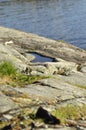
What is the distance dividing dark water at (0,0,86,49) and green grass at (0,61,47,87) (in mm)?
25190

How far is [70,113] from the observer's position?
12.6 m

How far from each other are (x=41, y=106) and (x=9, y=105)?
3.62ft

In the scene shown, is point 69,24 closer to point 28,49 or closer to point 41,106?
point 28,49

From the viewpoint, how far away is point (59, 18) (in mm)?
62094

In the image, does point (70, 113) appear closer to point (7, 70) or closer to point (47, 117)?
point (47, 117)

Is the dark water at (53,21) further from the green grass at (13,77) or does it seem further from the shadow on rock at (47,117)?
the shadow on rock at (47,117)

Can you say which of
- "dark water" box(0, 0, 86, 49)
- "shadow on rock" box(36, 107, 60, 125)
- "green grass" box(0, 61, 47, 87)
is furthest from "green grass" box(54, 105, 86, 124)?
"dark water" box(0, 0, 86, 49)

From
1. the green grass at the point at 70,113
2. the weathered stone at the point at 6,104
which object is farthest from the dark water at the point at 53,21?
the weathered stone at the point at 6,104

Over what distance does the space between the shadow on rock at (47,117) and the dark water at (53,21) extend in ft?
96.0

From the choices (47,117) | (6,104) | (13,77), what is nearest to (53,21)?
(13,77)

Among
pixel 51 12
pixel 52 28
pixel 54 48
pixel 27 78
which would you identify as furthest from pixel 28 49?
pixel 51 12

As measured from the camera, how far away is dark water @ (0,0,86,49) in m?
48.3

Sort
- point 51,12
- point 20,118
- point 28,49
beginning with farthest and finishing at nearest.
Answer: point 51,12 < point 28,49 < point 20,118

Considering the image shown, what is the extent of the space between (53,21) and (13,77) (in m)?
44.4
